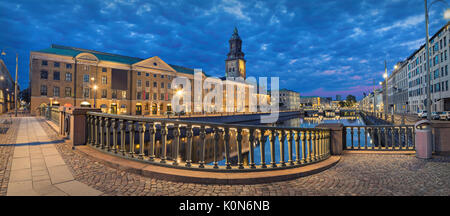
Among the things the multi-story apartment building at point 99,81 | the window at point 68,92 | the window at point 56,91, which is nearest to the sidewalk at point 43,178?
the multi-story apartment building at point 99,81

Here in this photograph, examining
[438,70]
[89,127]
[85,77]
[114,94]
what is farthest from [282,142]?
[114,94]

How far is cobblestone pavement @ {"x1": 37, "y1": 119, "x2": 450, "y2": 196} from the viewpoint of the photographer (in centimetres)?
359

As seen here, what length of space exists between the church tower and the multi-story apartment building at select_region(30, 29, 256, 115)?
132 ft

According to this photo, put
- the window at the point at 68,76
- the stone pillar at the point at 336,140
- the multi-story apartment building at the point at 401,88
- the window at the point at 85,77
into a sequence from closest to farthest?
1. the stone pillar at the point at 336,140
2. the window at the point at 68,76
3. the window at the point at 85,77
4. the multi-story apartment building at the point at 401,88

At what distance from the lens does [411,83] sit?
55.2 metres

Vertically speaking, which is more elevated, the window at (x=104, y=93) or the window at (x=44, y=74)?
the window at (x=44, y=74)

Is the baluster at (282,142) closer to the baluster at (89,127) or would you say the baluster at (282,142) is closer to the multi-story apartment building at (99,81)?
the baluster at (89,127)

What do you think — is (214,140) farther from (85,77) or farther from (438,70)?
(438,70)

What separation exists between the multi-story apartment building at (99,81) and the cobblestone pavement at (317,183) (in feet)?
124

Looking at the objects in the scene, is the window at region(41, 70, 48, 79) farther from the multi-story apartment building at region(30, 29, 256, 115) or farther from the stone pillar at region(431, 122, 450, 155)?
the stone pillar at region(431, 122, 450, 155)

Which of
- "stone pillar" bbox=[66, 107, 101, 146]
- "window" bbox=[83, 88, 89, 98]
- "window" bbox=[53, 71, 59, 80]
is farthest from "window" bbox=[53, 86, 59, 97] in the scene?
"stone pillar" bbox=[66, 107, 101, 146]

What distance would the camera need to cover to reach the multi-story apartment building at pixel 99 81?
4206cm
